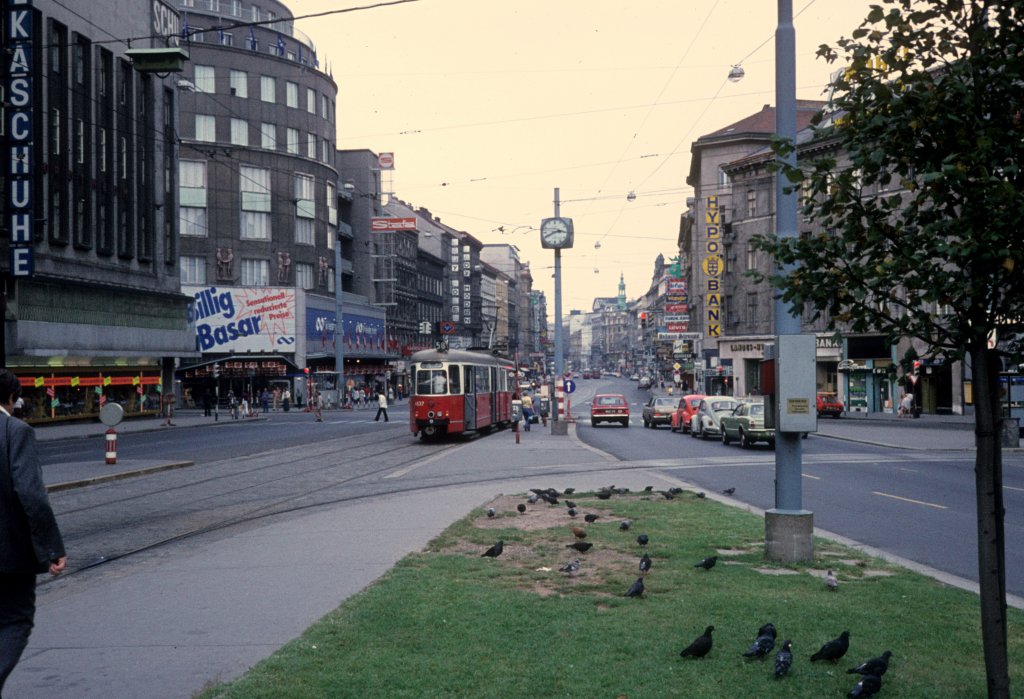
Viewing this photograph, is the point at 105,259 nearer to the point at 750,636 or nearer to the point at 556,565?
the point at 556,565

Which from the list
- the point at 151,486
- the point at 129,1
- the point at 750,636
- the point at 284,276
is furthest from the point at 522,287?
the point at 750,636

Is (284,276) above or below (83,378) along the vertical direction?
above

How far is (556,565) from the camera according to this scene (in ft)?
32.6

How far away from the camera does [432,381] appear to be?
112 feet

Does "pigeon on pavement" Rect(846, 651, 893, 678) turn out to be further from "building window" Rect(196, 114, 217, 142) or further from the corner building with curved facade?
"building window" Rect(196, 114, 217, 142)

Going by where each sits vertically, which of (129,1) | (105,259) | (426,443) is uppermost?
(129,1)

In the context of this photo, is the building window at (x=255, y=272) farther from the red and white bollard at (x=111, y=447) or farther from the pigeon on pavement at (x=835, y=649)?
the pigeon on pavement at (x=835, y=649)

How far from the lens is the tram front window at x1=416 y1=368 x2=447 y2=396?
3403 cm

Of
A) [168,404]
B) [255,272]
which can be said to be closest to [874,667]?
[168,404]

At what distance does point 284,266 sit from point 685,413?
42.6 meters

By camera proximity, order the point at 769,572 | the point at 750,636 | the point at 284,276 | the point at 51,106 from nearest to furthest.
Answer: the point at 750,636, the point at 769,572, the point at 51,106, the point at 284,276

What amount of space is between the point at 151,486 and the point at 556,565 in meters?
13.5

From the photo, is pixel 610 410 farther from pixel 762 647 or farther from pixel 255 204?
pixel 762 647

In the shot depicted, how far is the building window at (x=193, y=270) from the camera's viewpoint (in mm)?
71562
